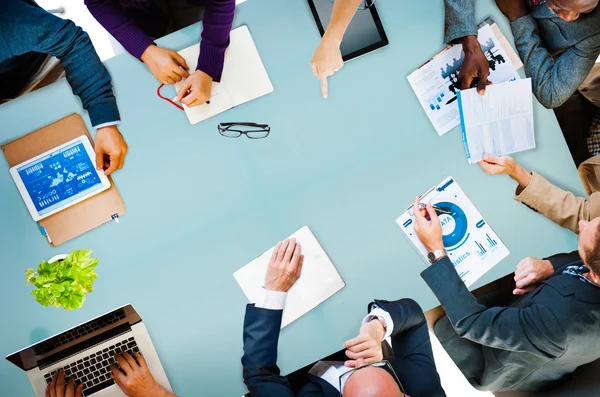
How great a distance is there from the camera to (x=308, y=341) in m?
1.58

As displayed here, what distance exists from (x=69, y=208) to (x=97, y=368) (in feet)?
1.75

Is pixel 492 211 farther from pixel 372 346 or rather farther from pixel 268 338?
pixel 268 338

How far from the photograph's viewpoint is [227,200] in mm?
1574

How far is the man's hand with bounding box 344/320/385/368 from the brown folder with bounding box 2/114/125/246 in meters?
0.88

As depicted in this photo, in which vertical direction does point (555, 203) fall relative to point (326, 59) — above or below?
below

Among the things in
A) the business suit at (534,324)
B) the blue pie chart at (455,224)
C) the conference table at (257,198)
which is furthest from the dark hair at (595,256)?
the blue pie chart at (455,224)

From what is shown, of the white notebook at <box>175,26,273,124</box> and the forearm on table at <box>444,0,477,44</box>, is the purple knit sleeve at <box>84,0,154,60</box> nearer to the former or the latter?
the white notebook at <box>175,26,273,124</box>

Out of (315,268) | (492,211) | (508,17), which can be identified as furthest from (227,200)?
(508,17)

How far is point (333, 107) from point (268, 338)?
80cm

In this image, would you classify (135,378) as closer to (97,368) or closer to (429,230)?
(97,368)

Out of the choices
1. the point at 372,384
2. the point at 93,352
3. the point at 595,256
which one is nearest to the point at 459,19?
the point at 595,256

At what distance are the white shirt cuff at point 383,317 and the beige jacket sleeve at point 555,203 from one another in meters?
0.60

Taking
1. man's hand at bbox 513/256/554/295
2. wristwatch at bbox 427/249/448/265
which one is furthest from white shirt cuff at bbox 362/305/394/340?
man's hand at bbox 513/256/554/295

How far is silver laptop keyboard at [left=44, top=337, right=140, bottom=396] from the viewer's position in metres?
1.53
